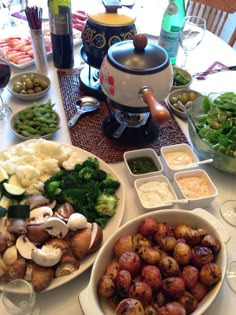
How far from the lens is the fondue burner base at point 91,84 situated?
116cm

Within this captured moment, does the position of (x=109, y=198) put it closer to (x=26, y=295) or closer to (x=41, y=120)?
(x=26, y=295)

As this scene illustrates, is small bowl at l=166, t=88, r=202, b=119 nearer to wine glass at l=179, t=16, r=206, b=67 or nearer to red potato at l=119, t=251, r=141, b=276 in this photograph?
wine glass at l=179, t=16, r=206, b=67

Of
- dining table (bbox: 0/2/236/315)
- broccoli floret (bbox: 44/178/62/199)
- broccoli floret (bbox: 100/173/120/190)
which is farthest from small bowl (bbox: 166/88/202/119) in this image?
broccoli floret (bbox: 44/178/62/199)

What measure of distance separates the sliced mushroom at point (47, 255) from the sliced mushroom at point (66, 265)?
→ 0.02 meters

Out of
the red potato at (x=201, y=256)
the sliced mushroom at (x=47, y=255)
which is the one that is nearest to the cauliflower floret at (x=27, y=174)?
the sliced mushroom at (x=47, y=255)

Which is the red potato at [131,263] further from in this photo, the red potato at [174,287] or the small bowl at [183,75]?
the small bowl at [183,75]

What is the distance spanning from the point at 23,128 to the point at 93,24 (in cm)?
42

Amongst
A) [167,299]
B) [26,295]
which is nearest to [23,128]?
[26,295]

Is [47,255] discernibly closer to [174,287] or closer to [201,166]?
[174,287]

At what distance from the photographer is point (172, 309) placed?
527 mm

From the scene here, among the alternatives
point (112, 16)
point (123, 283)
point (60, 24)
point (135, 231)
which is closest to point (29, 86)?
point (60, 24)

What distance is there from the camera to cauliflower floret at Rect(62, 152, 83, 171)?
84 centimetres

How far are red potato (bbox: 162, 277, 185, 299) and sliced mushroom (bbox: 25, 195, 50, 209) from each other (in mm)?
322

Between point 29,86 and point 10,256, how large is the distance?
27.6 inches
